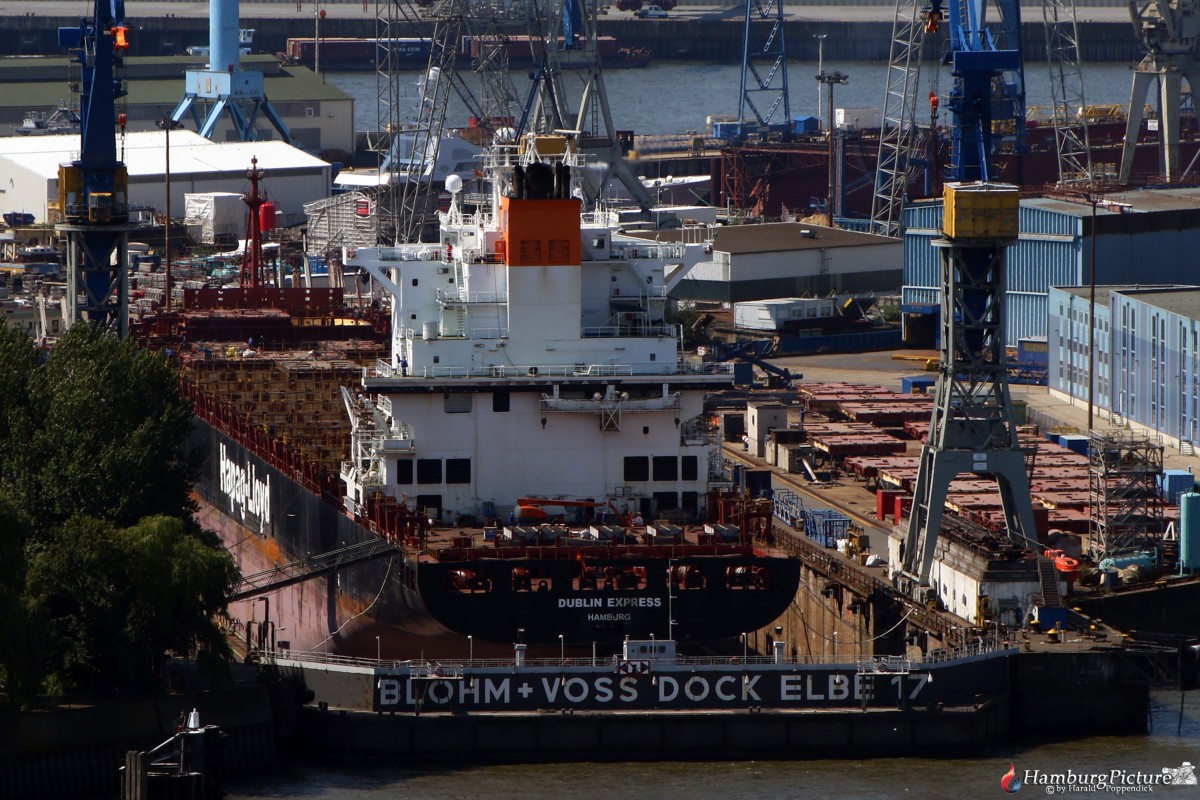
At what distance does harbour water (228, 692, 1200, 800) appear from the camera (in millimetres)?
42000

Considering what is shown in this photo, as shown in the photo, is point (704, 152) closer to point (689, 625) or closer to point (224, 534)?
point (224, 534)

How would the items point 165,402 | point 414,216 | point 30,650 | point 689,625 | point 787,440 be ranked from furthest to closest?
point 414,216 < point 787,440 < point 165,402 < point 689,625 < point 30,650

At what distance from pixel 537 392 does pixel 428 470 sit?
2.70 metres

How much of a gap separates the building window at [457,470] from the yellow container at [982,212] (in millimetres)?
→ 11375

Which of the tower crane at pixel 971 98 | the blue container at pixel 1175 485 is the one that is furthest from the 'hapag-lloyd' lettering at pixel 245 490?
the blue container at pixel 1175 485

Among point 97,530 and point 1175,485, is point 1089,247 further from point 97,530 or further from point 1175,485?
point 97,530

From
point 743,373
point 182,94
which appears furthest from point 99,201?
point 182,94

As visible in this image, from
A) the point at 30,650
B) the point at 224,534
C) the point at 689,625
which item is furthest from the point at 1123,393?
the point at 30,650

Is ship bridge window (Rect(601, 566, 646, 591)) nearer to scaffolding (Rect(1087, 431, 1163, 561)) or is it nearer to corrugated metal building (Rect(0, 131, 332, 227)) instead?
scaffolding (Rect(1087, 431, 1163, 561))

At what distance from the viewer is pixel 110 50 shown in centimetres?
6681

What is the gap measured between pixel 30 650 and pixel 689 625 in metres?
12.3

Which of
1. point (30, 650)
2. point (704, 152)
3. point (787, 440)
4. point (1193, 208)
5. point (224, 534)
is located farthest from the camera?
point (704, 152)

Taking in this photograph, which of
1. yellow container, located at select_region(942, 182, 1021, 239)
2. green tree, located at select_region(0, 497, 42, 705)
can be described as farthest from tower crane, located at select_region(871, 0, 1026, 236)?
green tree, located at select_region(0, 497, 42, 705)

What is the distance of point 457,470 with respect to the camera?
4909cm
